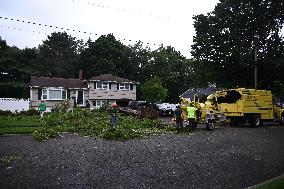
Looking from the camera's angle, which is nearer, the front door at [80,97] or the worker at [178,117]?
the worker at [178,117]

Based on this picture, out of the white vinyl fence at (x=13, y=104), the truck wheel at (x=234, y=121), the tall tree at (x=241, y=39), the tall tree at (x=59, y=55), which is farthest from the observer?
A: the tall tree at (x=59, y=55)

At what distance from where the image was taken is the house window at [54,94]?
147 feet

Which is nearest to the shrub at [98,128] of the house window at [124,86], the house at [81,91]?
the house at [81,91]

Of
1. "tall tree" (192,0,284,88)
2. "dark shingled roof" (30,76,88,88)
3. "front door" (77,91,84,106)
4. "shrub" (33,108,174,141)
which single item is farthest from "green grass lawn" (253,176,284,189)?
"front door" (77,91,84,106)

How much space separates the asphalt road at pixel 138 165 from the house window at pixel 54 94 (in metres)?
30.0

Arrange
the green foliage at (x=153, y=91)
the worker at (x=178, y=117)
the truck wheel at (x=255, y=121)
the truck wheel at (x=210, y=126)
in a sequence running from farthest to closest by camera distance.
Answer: the green foliage at (x=153, y=91) < the truck wheel at (x=255, y=121) < the truck wheel at (x=210, y=126) < the worker at (x=178, y=117)

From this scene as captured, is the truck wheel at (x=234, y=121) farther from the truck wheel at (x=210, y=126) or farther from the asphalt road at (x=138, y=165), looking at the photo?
the asphalt road at (x=138, y=165)

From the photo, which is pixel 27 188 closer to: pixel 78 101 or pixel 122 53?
pixel 78 101

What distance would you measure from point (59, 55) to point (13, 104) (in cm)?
5303

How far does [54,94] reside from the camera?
45562 millimetres

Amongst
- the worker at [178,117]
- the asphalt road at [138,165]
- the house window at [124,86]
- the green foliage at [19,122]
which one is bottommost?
the asphalt road at [138,165]

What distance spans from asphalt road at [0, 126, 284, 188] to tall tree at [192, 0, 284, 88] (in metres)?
21.4

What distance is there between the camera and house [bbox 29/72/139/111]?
44375mm

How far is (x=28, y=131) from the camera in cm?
1944
